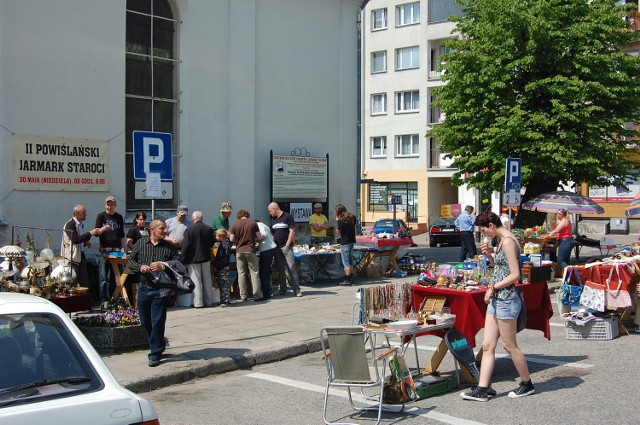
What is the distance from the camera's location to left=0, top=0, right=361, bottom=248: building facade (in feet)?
45.1

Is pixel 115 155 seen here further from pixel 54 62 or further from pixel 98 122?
pixel 54 62

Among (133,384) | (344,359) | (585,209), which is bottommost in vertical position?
(133,384)

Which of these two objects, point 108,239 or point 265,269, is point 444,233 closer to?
point 265,269

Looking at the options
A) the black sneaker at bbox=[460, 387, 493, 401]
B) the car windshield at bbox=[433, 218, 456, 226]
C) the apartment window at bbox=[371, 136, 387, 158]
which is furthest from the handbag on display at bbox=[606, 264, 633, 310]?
the apartment window at bbox=[371, 136, 387, 158]

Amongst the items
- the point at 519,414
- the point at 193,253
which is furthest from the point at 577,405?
the point at 193,253

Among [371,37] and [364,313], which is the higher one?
[371,37]

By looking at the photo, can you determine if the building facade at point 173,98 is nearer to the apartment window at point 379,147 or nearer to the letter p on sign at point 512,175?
the letter p on sign at point 512,175

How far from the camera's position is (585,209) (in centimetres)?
2000

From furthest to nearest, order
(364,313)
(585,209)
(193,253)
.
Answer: (585,209) < (193,253) < (364,313)

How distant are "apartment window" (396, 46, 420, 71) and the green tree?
25.5 meters

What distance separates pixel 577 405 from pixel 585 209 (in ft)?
46.0

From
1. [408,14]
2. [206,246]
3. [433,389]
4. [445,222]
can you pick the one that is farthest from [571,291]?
[408,14]

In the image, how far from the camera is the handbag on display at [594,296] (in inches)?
411

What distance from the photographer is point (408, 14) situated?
163 ft
